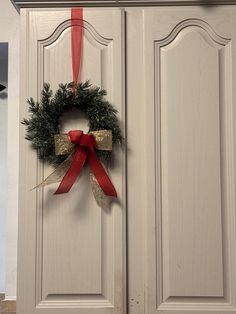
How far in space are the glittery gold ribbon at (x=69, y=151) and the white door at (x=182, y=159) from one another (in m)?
0.08

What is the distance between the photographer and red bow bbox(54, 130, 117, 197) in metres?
0.96

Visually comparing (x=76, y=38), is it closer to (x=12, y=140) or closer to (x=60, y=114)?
(x=60, y=114)

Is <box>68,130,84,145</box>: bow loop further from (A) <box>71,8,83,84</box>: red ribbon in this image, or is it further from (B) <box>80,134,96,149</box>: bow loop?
(A) <box>71,8,83,84</box>: red ribbon

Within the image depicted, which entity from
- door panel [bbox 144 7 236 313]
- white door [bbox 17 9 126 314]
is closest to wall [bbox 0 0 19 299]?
white door [bbox 17 9 126 314]

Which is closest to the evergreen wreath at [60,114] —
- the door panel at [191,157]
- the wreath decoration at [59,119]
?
the wreath decoration at [59,119]

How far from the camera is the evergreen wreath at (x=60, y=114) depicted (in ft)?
3.22

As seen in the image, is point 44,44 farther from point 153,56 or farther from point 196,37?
point 196,37

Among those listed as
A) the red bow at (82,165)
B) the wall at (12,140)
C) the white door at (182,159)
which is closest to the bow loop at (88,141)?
the red bow at (82,165)

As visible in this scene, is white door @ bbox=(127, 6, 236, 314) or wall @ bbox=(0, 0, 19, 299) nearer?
white door @ bbox=(127, 6, 236, 314)

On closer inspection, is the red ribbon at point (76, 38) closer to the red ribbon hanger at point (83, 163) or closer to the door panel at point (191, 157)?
the red ribbon hanger at point (83, 163)

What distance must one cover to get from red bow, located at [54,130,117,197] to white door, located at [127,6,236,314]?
3.0 inches

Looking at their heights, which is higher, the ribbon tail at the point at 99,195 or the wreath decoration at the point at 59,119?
the wreath decoration at the point at 59,119

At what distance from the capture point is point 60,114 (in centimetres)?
100

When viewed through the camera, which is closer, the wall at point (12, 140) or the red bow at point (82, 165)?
the red bow at point (82, 165)
